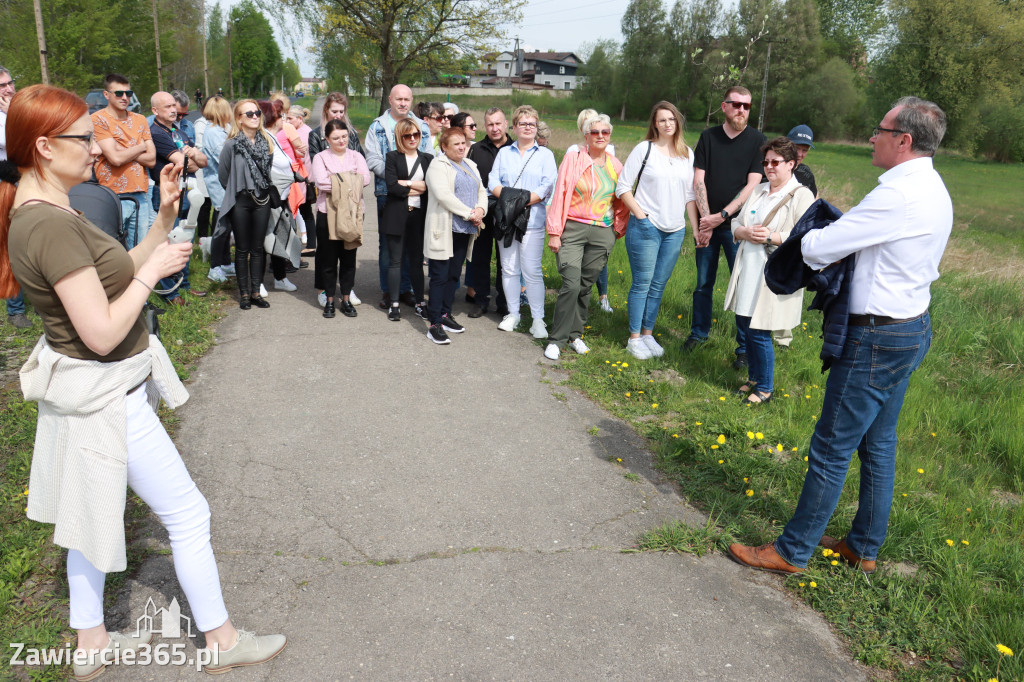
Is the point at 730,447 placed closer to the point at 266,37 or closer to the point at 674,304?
the point at 674,304

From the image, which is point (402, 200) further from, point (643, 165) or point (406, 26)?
point (406, 26)

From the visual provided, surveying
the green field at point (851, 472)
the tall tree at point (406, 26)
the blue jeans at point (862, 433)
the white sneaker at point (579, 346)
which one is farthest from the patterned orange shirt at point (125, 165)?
the tall tree at point (406, 26)

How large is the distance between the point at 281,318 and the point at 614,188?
12.1 feet

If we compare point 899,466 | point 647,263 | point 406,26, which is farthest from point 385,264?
point 406,26

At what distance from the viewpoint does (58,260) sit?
90.9 inches

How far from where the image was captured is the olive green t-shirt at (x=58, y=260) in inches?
91.2

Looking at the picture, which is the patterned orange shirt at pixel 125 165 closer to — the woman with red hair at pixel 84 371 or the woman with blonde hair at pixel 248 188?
the woman with blonde hair at pixel 248 188

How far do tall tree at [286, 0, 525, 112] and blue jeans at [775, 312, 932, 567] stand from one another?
29.9m

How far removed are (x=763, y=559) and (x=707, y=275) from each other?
366 centimetres

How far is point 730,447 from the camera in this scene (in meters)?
5.01

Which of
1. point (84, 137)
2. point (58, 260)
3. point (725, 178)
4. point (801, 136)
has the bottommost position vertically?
point (58, 260)

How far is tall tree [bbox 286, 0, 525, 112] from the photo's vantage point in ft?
101

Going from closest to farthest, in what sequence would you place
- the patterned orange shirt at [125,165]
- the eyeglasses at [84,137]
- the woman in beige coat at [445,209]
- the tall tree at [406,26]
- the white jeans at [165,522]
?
1. the eyeglasses at [84,137]
2. the white jeans at [165,522]
3. the patterned orange shirt at [125,165]
4. the woman in beige coat at [445,209]
5. the tall tree at [406,26]

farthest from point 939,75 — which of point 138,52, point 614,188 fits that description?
point 614,188
